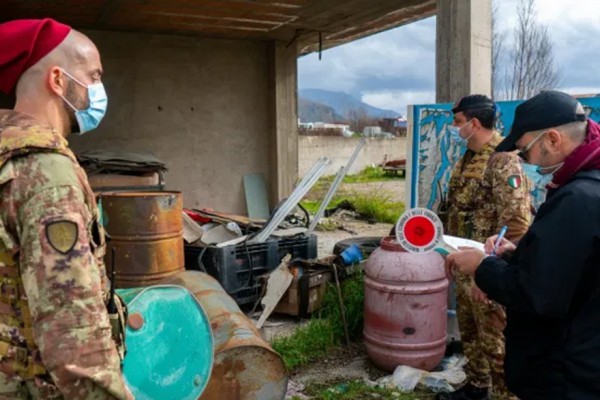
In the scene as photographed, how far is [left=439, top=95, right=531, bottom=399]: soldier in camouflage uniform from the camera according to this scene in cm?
330

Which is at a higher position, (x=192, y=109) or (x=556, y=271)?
(x=192, y=109)

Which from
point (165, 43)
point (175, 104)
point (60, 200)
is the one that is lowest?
point (60, 200)

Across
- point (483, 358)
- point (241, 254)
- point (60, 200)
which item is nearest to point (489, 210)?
point (483, 358)

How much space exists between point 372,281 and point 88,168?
12.9 feet

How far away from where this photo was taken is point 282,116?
889cm

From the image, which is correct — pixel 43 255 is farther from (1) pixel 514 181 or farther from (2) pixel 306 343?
(2) pixel 306 343

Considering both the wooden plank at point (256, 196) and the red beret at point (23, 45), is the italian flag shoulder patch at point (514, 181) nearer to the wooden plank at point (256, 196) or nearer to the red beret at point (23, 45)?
the red beret at point (23, 45)

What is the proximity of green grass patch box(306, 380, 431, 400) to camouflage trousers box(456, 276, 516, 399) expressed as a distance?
1.36 feet

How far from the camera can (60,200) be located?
1.30m

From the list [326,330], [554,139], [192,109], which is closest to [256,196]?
[192,109]

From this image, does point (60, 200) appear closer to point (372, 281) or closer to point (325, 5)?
point (372, 281)

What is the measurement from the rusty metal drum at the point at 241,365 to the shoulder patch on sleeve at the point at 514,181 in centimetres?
170

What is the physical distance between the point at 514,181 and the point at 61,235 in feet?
9.02

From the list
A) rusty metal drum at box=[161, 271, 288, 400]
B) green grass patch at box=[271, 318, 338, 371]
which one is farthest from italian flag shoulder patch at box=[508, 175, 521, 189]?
green grass patch at box=[271, 318, 338, 371]
